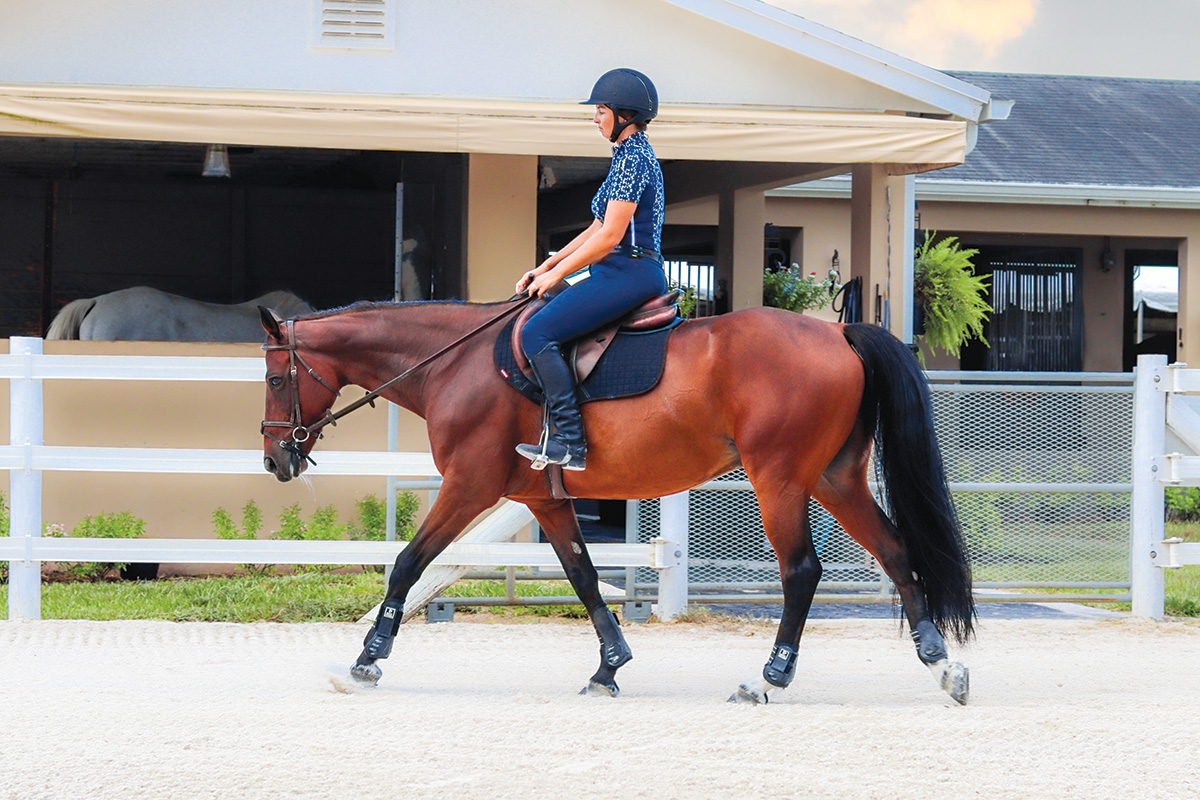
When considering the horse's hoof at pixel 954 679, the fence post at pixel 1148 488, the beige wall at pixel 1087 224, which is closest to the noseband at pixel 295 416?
the horse's hoof at pixel 954 679

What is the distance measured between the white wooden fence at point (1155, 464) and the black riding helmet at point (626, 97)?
13.9 ft

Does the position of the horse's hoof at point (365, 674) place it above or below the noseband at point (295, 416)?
below

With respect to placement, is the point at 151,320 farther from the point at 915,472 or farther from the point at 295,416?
the point at 915,472

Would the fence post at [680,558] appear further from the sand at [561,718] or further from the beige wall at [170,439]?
the beige wall at [170,439]

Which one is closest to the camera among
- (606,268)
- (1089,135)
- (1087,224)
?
(606,268)

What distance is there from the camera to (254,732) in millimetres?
4590

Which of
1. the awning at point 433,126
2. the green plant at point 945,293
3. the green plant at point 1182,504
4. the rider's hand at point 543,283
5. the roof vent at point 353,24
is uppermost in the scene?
the roof vent at point 353,24

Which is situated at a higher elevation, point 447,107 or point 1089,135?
point 1089,135

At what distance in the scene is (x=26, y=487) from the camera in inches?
295

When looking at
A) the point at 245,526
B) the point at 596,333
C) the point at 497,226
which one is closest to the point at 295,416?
the point at 596,333

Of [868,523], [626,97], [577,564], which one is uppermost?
[626,97]

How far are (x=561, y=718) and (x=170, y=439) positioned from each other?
5.29 metres

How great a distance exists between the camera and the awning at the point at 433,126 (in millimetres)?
8047

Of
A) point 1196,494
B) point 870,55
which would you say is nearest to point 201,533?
point 870,55
